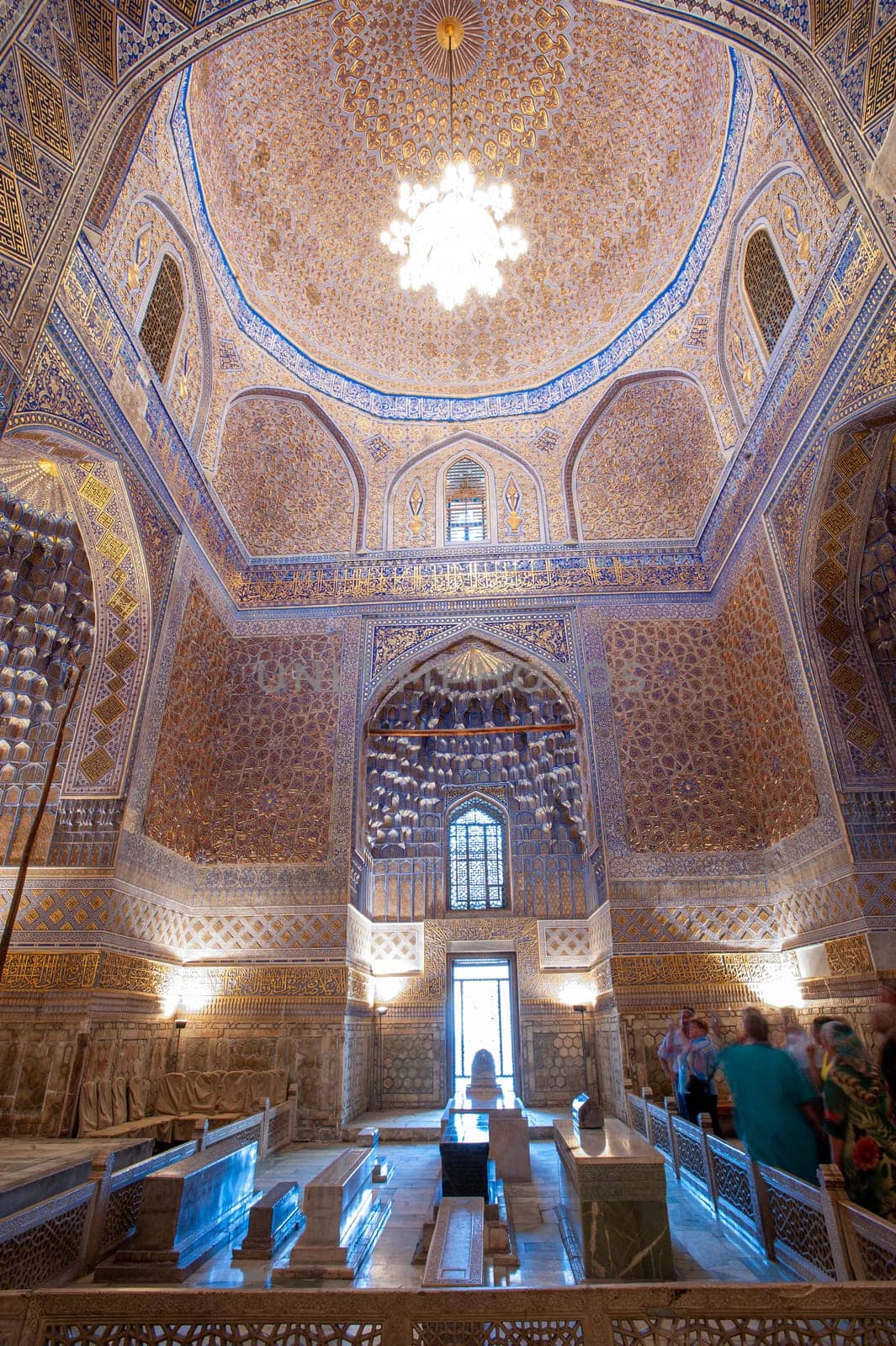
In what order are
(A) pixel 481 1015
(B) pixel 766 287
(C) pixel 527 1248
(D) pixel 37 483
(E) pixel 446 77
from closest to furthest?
(C) pixel 527 1248, (D) pixel 37 483, (B) pixel 766 287, (E) pixel 446 77, (A) pixel 481 1015

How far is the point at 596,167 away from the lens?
954 cm

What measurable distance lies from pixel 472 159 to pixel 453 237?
9.79 feet

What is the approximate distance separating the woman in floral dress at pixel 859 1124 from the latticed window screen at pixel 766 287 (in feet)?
21.8

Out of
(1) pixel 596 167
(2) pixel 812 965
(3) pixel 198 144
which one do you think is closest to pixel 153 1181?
(2) pixel 812 965

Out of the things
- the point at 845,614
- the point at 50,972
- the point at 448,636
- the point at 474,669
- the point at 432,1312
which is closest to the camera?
the point at 432,1312

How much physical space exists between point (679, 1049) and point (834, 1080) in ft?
10.9

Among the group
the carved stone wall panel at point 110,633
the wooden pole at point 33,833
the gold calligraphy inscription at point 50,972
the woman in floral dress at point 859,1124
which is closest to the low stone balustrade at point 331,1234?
the woman in floral dress at point 859,1124

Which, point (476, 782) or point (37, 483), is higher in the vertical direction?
point (37, 483)

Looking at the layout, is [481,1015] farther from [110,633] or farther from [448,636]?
[110,633]

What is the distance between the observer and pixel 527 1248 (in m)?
3.91

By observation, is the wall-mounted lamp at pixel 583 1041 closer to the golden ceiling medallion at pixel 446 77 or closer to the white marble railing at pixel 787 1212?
the white marble railing at pixel 787 1212

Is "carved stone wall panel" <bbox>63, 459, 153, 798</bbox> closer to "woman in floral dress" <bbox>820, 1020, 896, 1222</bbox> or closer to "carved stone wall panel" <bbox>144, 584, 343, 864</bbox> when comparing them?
"carved stone wall panel" <bbox>144, 584, 343, 864</bbox>

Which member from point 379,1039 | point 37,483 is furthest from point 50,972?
point 379,1039

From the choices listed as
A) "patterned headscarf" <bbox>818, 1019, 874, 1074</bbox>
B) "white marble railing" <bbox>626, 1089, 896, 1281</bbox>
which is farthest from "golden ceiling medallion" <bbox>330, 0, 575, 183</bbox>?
"white marble railing" <bbox>626, 1089, 896, 1281</bbox>
